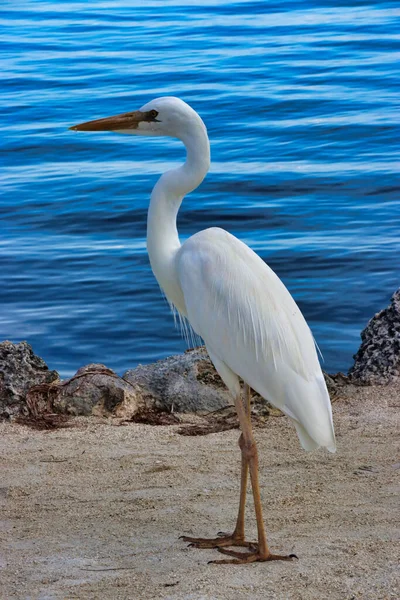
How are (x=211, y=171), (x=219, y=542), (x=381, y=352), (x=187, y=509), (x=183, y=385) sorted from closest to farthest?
(x=219, y=542) < (x=187, y=509) < (x=183, y=385) < (x=381, y=352) < (x=211, y=171)

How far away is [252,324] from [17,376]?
2.18 metres

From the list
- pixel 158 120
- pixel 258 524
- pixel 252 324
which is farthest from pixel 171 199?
pixel 258 524

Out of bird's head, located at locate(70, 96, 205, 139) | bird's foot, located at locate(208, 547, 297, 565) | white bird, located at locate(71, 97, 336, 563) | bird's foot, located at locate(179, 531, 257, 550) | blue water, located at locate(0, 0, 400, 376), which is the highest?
blue water, located at locate(0, 0, 400, 376)

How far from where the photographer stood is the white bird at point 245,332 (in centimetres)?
405

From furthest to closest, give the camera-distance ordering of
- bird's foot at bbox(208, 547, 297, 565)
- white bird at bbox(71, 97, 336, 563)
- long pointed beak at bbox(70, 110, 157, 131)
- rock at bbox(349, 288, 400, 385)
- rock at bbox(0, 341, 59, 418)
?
rock at bbox(349, 288, 400, 385) → rock at bbox(0, 341, 59, 418) → long pointed beak at bbox(70, 110, 157, 131) → white bird at bbox(71, 97, 336, 563) → bird's foot at bbox(208, 547, 297, 565)

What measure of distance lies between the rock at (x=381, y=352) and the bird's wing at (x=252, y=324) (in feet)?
6.13

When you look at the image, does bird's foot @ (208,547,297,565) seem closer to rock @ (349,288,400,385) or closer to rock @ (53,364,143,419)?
rock @ (53,364,143,419)

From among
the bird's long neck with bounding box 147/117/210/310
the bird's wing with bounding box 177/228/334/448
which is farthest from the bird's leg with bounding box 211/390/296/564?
the bird's long neck with bounding box 147/117/210/310

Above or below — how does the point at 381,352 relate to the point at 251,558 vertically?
above

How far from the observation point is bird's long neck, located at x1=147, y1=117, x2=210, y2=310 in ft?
14.5

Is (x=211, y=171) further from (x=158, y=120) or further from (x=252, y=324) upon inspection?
(x=252, y=324)

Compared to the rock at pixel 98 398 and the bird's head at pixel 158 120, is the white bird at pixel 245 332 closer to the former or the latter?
the bird's head at pixel 158 120

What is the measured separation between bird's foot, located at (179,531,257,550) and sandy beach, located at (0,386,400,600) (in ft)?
0.16

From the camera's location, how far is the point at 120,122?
4.56 metres
